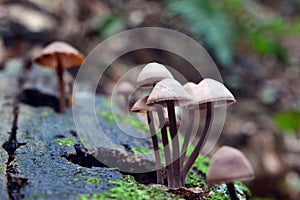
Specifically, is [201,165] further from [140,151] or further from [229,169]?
[229,169]

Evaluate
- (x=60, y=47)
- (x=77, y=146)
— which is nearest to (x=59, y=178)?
(x=77, y=146)

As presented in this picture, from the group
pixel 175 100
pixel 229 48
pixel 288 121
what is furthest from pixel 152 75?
pixel 288 121

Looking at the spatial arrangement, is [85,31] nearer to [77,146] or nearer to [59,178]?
[77,146]


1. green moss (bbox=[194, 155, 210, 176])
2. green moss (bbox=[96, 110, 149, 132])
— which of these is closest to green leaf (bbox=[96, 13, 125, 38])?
green moss (bbox=[96, 110, 149, 132])

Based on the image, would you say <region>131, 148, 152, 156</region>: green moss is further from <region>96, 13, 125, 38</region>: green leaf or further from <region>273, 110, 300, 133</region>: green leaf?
<region>96, 13, 125, 38</region>: green leaf

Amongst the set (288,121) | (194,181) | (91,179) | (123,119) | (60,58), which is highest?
(60,58)

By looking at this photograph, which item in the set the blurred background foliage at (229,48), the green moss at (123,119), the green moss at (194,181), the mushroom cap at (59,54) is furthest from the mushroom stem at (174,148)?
the blurred background foliage at (229,48)
